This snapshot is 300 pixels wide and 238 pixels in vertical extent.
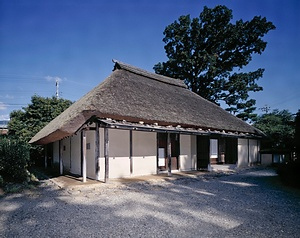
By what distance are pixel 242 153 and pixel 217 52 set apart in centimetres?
1598

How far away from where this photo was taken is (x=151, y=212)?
4531mm

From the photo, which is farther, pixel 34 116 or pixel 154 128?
pixel 34 116

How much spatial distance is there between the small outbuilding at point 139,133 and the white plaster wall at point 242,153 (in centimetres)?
7

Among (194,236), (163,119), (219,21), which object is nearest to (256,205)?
(194,236)

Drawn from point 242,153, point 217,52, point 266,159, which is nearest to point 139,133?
point 242,153

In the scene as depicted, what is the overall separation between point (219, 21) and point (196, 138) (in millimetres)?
19071

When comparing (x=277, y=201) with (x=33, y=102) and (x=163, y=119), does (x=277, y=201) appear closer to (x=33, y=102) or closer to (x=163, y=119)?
(x=163, y=119)

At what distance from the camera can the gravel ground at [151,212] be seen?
3529 mm

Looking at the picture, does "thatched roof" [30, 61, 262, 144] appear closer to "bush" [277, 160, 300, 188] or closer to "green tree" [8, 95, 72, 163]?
"bush" [277, 160, 300, 188]

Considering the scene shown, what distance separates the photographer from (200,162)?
40.4ft

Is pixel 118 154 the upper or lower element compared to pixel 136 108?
lower

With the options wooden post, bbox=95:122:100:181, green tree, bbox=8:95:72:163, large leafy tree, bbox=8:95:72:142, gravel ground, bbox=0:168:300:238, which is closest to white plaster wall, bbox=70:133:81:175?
wooden post, bbox=95:122:100:181

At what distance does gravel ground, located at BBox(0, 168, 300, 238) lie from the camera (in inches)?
139

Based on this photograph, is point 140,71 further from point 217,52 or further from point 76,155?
point 217,52
